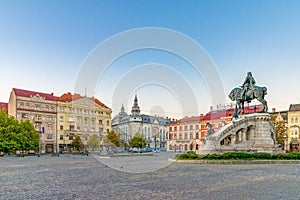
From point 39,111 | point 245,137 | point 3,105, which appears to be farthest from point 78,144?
point 245,137

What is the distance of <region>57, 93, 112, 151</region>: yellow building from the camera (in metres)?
80.2

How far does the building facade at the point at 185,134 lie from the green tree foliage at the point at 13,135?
49.9 metres

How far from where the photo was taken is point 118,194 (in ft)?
32.6

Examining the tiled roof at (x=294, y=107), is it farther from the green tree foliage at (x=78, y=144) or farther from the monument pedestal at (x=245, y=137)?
the green tree foliage at (x=78, y=144)

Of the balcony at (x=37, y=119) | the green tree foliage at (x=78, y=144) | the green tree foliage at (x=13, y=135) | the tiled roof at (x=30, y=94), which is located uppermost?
the tiled roof at (x=30, y=94)

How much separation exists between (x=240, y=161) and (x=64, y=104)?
2595 inches

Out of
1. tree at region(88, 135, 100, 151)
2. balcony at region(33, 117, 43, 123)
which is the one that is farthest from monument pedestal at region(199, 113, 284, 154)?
balcony at region(33, 117, 43, 123)

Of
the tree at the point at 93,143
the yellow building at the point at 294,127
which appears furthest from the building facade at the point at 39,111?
the yellow building at the point at 294,127

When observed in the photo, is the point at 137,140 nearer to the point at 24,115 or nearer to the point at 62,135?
the point at 62,135

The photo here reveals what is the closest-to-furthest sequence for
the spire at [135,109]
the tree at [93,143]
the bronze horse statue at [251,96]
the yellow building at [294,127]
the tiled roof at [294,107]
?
the bronze horse statue at [251,96] → the tree at [93,143] → the yellow building at [294,127] → the tiled roof at [294,107] → the spire at [135,109]

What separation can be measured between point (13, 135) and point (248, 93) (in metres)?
42.9

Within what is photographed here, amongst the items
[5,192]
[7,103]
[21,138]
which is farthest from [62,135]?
[5,192]

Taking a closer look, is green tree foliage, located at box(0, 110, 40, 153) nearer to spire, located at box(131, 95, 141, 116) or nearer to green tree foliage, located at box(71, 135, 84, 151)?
green tree foliage, located at box(71, 135, 84, 151)

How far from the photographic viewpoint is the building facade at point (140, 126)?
125375 mm
